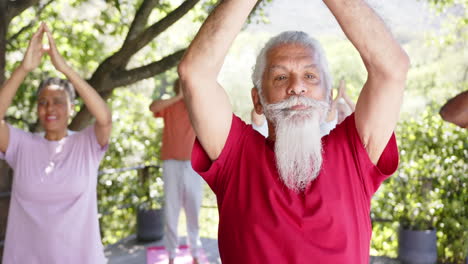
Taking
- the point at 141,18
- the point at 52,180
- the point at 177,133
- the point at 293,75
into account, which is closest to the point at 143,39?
the point at 141,18

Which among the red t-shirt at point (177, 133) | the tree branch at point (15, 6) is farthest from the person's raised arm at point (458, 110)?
the red t-shirt at point (177, 133)

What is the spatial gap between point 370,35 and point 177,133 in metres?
3.33

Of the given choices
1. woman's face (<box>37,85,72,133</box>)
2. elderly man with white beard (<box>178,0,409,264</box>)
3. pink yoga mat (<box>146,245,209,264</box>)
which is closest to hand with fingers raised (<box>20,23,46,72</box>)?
woman's face (<box>37,85,72,133</box>)

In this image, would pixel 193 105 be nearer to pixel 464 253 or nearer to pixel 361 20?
pixel 361 20

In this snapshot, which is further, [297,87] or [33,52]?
[33,52]

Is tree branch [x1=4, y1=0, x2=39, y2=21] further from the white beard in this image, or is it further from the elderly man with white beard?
the white beard

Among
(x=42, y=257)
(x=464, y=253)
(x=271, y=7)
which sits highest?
(x=271, y=7)

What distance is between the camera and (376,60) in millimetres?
1329

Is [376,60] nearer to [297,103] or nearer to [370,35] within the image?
[370,35]

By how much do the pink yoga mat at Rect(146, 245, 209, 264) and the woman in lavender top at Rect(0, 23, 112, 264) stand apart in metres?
2.39

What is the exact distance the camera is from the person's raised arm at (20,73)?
8.02 feet

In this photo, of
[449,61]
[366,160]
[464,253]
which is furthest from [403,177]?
[449,61]

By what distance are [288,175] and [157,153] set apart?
6.22 meters

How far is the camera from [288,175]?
4.75 feet
